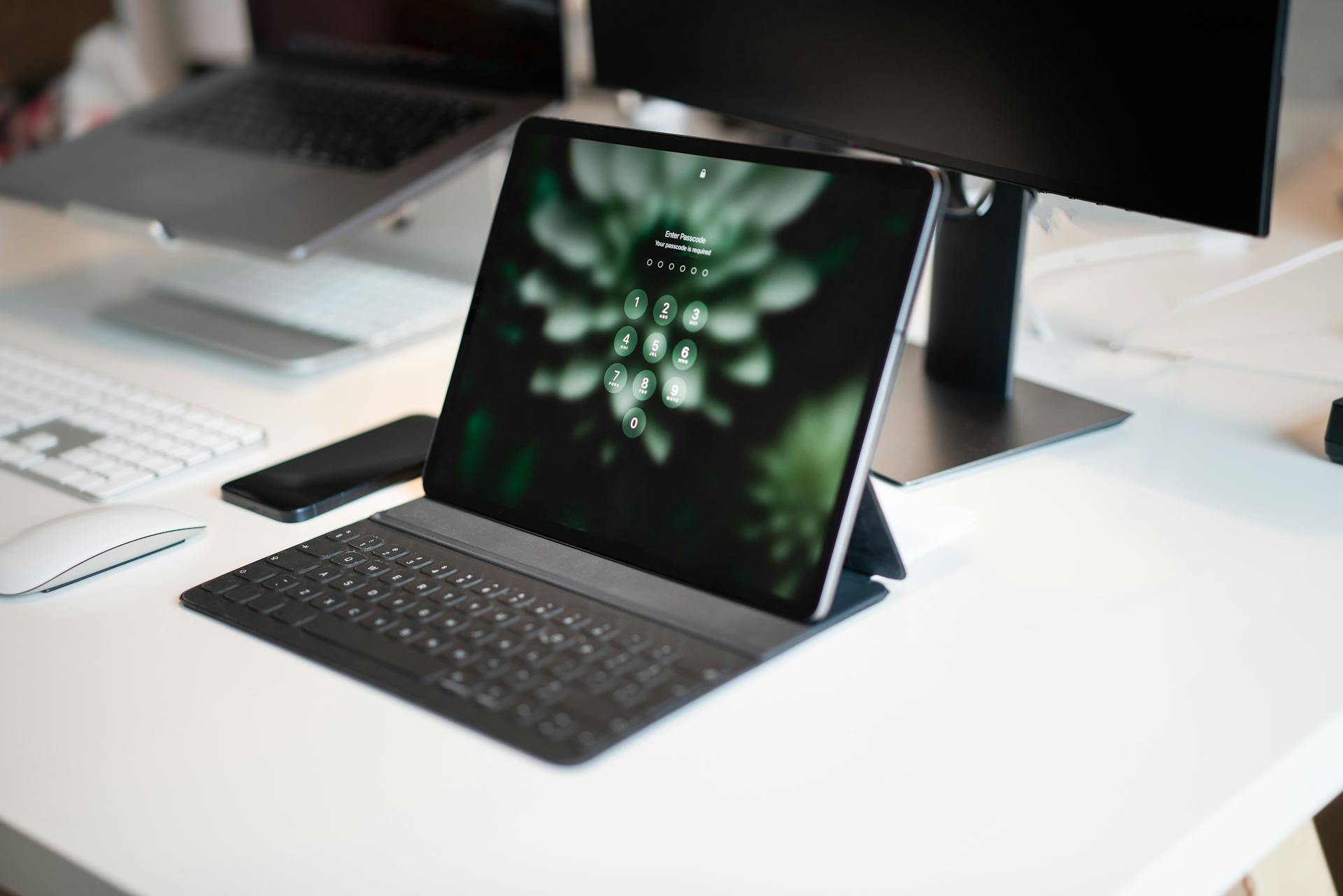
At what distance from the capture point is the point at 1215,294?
95 centimetres

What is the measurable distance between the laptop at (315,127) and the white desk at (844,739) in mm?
360

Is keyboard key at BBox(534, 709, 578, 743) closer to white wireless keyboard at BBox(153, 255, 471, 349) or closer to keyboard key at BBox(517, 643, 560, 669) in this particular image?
keyboard key at BBox(517, 643, 560, 669)

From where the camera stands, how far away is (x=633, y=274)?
2.16ft

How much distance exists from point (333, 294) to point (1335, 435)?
769mm

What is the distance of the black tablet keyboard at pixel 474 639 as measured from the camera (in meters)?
0.53

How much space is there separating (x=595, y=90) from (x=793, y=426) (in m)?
1.57

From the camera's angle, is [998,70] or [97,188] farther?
[97,188]

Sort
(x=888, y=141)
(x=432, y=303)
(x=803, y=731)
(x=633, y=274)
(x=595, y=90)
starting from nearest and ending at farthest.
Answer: (x=803, y=731)
(x=633, y=274)
(x=888, y=141)
(x=432, y=303)
(x=595, y=90)

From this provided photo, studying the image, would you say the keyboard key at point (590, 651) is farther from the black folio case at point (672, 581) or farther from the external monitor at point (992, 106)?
the external monitor at point (992, 106)

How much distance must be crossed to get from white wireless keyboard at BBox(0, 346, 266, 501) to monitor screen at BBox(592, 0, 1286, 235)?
43 cm

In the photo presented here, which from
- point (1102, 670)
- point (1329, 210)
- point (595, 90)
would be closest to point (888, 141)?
point (1102, 670)

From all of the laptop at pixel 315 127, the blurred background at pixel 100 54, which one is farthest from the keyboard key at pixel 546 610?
the blurred background at pixel 100 54

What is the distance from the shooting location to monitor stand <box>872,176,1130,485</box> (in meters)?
0.79

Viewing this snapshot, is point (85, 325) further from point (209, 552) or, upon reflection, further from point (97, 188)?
point (209, 552)
